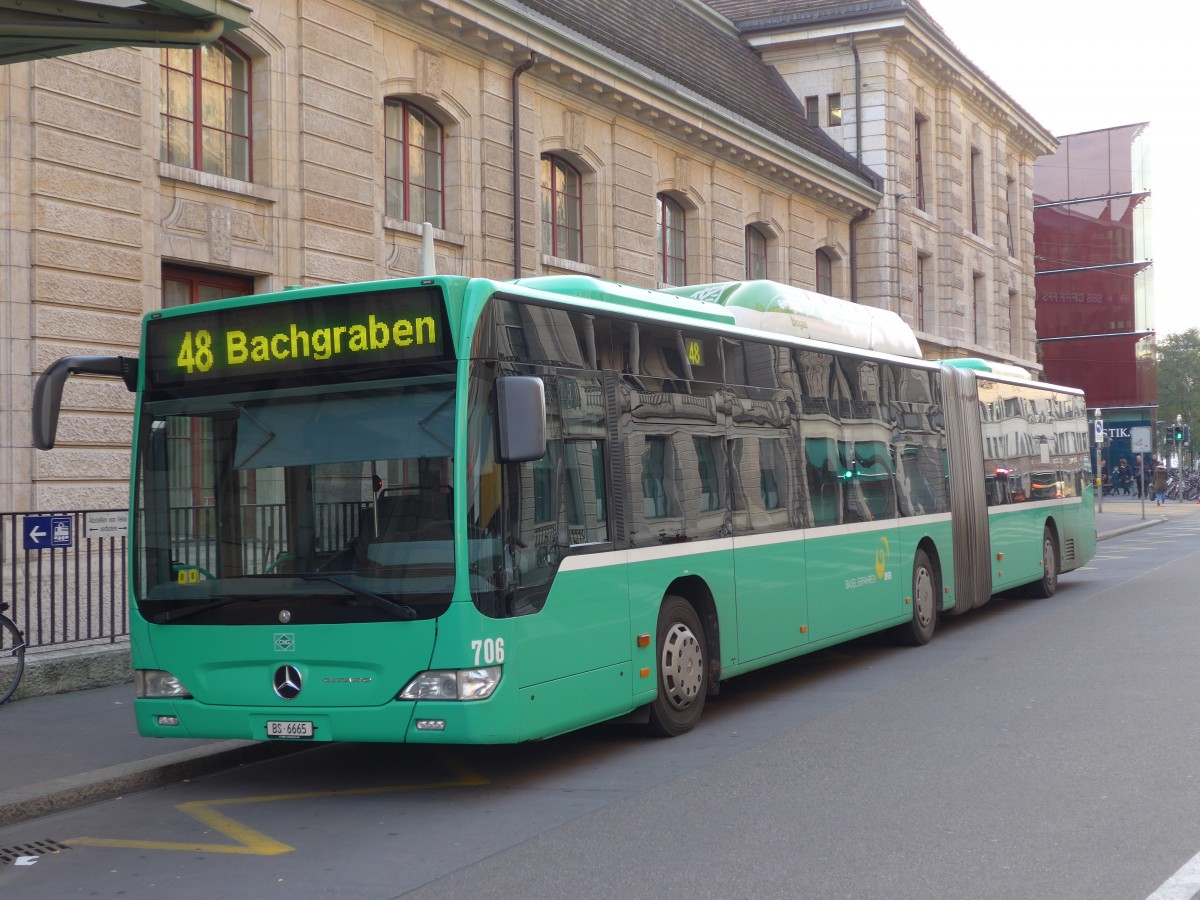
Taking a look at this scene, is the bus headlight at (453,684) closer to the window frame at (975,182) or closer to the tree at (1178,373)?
the window frame at (975,182)

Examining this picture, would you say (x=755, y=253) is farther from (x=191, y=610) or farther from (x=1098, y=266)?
(x=1098, y=266)

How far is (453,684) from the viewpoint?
24.3 feet

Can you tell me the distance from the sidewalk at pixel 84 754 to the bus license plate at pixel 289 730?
1127 mm

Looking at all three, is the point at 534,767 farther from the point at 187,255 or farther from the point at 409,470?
the point at 187,255

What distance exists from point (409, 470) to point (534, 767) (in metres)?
2.22

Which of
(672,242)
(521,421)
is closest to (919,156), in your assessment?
(672,242)

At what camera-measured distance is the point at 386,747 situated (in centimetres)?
952

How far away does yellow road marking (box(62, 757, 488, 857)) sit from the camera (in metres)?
6.77

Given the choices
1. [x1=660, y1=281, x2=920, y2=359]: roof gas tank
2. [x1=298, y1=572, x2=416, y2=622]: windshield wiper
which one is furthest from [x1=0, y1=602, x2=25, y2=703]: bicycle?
[x1=660, y1=281, x2=920, y2=359]: roof gas tank

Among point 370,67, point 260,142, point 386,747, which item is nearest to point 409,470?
point 386,747

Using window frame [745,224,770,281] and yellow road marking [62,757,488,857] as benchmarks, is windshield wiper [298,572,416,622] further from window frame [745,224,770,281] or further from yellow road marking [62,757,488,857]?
A: window frame [745,224,770,281]

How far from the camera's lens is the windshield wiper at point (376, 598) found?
24.3 feet

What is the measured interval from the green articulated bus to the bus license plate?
0.06 feet

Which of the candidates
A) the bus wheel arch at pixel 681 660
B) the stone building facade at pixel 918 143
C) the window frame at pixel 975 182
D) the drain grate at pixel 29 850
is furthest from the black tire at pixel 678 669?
the window frame at pixel 975 182
